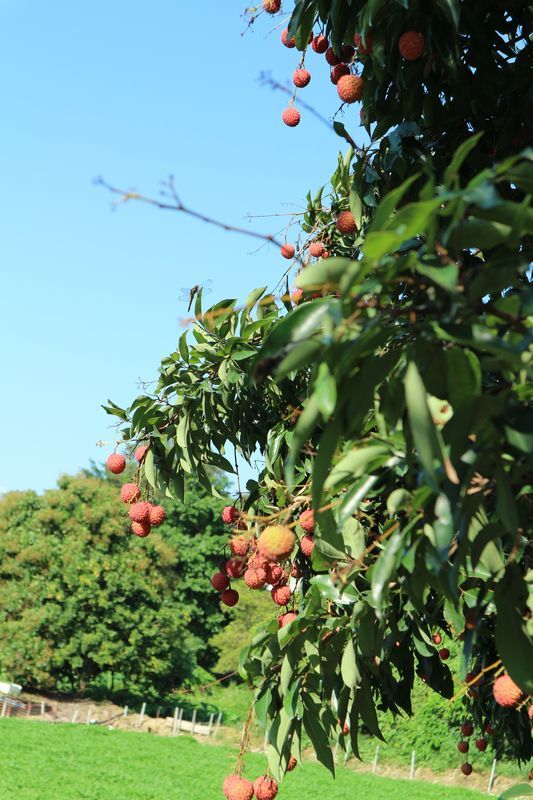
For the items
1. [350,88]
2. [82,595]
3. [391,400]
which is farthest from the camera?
[82,595]

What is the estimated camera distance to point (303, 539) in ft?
9.37

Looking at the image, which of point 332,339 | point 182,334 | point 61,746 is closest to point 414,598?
point 332,339

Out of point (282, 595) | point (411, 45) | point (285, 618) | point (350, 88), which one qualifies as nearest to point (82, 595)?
point (282, 595)

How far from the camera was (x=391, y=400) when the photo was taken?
1415mm

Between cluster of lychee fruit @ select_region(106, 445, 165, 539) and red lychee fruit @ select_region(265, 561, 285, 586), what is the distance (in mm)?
408

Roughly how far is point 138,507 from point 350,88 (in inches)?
58.2

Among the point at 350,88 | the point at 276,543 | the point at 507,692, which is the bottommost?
the point at 507,692

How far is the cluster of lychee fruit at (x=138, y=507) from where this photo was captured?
3.14 meters

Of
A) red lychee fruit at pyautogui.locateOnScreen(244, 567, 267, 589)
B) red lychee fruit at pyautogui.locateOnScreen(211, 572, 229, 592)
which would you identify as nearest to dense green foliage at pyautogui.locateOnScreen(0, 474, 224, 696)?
red lychee fruit at pyautogui.locateOnScreen(211, 572, 229, 592)

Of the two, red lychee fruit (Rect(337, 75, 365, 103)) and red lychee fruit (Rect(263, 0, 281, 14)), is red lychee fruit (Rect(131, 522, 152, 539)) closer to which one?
red lychee fruit (Rect(337, 75, 365, 103))

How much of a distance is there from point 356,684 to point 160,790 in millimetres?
12688

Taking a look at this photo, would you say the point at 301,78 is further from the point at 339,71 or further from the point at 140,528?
the point at 140,528

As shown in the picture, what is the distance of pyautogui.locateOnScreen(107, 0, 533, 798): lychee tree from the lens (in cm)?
128

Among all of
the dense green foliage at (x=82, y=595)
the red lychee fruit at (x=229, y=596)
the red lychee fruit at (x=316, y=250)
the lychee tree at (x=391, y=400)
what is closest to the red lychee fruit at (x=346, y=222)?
the lychee tree at (x=391, y=400)
